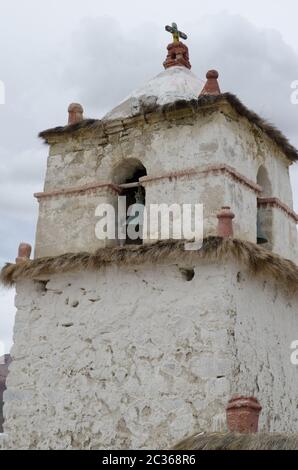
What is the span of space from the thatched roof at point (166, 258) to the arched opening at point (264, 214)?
2.91 feet

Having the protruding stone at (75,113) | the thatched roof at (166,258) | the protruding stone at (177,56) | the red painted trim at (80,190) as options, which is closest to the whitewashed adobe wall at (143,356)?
the thatched roof at (166,258)

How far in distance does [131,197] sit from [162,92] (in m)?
1.48

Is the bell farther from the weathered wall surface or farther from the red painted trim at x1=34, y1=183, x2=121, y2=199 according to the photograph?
the red painted trim at x1=34, y1=183, x2=121, y2=199

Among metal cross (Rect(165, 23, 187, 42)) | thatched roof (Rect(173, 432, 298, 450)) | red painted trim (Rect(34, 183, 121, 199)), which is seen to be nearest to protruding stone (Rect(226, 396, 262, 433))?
thatched roof (Rect(173, 432, 298, 450))

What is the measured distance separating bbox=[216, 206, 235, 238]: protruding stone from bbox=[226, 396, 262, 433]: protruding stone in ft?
6.85

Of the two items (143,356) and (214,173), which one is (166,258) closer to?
(143,356)

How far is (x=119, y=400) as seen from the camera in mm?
9109

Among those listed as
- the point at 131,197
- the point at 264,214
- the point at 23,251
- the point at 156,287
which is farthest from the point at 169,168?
the point at 23,251

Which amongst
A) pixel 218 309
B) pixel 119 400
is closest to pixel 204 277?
pixel 218 309

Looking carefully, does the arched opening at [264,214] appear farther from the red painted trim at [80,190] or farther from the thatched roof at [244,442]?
the thatched roof at [244,442]

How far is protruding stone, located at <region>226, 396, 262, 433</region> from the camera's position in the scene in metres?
7.48

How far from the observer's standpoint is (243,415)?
7520 mm

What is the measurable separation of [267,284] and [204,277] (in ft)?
3.63

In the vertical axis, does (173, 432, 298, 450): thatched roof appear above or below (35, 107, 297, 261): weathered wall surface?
below
